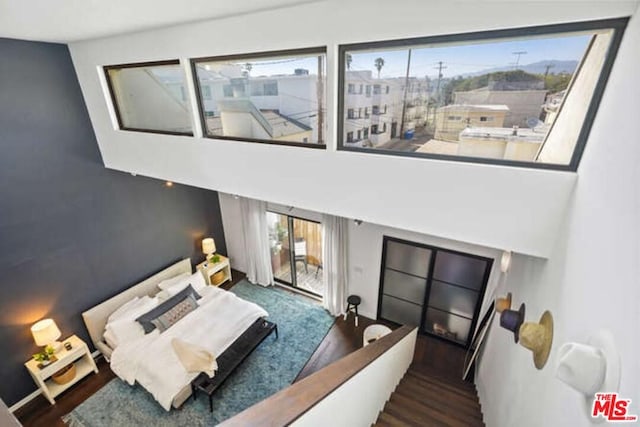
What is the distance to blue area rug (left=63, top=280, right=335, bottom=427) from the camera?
12.6 feet

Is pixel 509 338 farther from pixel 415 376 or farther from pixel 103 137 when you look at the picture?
pixel 103 137

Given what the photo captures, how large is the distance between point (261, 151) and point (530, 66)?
2060 millimetres

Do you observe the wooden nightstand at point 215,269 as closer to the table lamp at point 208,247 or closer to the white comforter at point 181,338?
the table lamp at point 208,247

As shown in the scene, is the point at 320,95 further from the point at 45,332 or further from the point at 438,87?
the point at 45,332

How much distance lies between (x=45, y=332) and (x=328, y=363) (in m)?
3.87

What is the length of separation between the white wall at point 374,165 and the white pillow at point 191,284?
2.71m

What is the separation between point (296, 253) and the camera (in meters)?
6.37

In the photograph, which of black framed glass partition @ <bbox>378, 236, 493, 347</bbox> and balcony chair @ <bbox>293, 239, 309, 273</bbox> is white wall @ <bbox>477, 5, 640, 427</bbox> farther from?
balcony chair @ <bbox>293, 239, 309, 273</bbox>

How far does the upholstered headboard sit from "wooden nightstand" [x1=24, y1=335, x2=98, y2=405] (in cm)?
20

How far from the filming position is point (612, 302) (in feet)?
3.62

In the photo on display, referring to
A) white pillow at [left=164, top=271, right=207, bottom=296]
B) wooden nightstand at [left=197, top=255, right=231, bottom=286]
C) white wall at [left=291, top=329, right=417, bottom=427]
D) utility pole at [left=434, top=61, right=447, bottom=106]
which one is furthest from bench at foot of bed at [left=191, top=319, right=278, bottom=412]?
utility pole at [left=434, top=61, right=447, bottom=106]

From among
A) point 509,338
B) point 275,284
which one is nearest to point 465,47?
point 509,338

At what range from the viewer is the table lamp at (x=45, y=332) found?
12.3 feet

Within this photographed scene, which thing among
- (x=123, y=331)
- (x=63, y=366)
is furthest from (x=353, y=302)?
(x=63, y=366)
